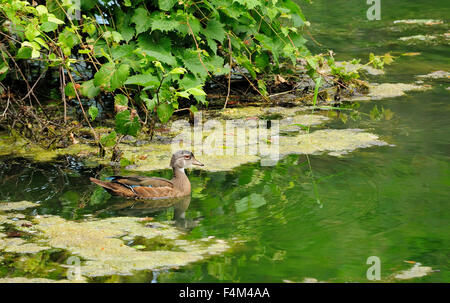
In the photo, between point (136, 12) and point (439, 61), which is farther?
point (439, 61)

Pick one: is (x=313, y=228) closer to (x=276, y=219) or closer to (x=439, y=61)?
(x=276, y=219)

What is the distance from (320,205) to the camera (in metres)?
6.95

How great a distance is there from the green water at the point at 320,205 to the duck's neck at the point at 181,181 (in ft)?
0.49

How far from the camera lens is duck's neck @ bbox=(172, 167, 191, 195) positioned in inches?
291

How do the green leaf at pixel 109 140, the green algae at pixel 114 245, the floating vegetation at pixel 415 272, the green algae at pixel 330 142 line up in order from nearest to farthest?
Answer: the floating vegetation at pixel 415 272 < the green algae at pixel 114 245 < the green leaf at pixel 109 140 < the green algae at pixel 330 142

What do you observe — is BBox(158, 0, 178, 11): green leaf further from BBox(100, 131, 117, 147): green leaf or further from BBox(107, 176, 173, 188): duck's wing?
BBox(107, 176, 173, 188): duck's wing

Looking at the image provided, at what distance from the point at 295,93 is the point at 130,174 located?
407 cm

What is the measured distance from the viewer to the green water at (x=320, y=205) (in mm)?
5582

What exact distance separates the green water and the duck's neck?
0.49 feet

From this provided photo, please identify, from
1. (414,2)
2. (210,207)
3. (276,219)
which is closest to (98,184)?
(210,207)

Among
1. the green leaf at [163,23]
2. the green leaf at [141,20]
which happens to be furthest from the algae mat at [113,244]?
the green leaf at [141,20]

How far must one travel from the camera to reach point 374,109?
1036 cm

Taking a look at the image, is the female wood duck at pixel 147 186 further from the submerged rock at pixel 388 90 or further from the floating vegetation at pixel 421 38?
the floating vegetation at pixel 421 38

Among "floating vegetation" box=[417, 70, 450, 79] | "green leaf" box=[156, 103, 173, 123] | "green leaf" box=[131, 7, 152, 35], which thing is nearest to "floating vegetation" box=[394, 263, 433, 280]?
"green leaf" box=[156, 103, 173, 123]
